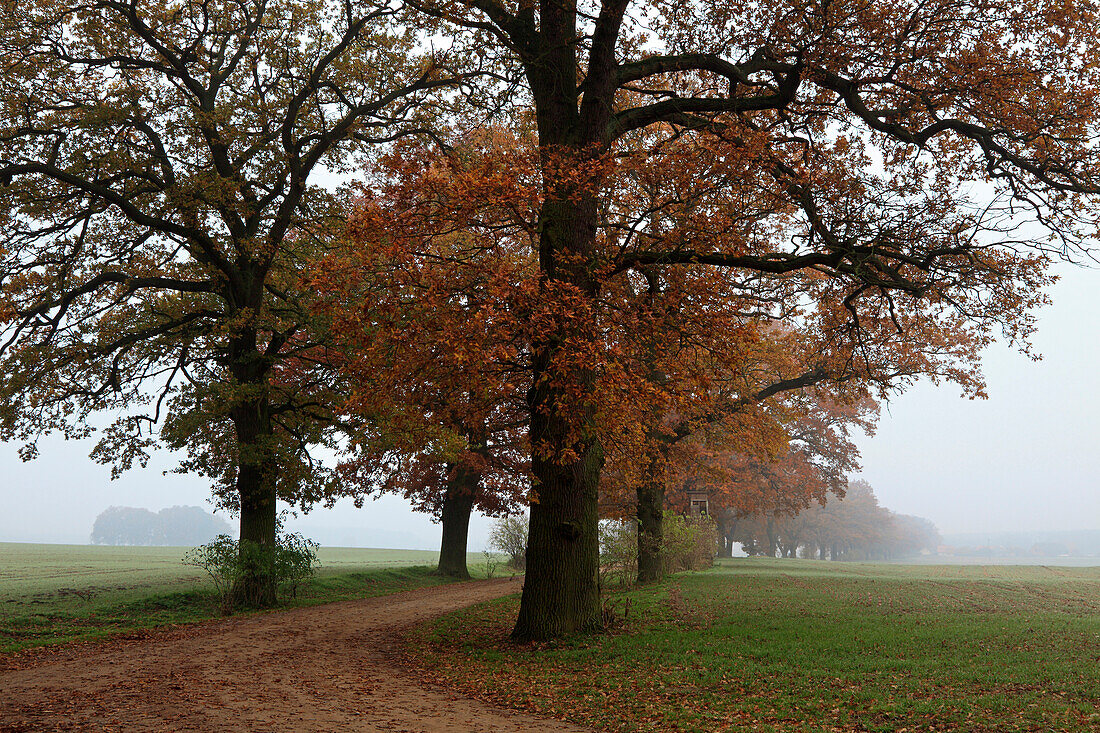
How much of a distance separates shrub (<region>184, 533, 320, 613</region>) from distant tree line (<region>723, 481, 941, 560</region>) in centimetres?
2813

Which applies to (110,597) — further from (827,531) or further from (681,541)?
(827,531)

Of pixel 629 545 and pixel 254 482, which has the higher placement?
pixel 254 482

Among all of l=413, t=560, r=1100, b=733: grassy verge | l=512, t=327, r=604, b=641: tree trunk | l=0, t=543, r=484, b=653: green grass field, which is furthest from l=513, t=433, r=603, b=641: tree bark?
l=0, t=543, r=484, b=653: green grass field

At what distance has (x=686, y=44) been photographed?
13297 mm

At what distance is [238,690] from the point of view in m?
8.48

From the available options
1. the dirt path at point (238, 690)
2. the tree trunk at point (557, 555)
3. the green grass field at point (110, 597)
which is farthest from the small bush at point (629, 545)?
the green grass field at point (110, 597)

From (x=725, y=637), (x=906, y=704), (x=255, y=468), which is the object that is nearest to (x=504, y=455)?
(x=255, y=468)

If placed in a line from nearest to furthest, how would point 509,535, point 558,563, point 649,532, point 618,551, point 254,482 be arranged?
A: point 558,563, point 254,482, point 618,551, point 649,532, point 509,535

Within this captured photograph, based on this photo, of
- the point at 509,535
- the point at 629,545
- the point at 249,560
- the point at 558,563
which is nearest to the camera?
the point at 558,563

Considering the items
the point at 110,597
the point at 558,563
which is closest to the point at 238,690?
the point at 558,563

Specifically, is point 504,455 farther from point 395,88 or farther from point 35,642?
point 35,642

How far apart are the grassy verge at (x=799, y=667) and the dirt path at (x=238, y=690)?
0.86m

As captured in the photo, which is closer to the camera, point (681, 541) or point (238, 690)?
point (238, 690)

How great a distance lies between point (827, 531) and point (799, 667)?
67398 mm
